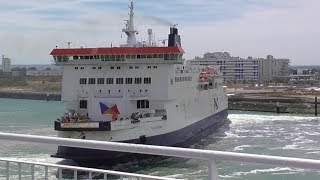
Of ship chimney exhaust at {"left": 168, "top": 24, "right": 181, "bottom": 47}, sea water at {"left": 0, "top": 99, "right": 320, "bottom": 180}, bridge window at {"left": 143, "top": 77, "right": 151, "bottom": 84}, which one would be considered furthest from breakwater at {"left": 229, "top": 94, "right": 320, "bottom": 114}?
bridge window at {"left": 143, "top": 77, "right": 151, "bottom": 84}

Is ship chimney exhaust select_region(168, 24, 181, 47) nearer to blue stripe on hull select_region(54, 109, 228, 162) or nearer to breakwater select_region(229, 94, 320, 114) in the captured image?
blue stripe on hull select_region(54, 109, 228, 162)

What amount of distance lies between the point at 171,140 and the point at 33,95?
7056cm

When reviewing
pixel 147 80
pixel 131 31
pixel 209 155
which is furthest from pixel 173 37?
pixel 209 155

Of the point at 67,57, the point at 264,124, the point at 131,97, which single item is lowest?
the point at 264,124

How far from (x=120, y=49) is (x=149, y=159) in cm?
529

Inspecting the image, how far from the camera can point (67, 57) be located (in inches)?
891

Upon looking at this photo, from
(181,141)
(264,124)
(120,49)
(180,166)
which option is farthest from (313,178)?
(264,124)

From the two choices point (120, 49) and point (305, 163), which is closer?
point (305, 163)

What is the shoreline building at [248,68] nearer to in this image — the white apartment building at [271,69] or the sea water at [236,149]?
the white apartment building at [271,69]

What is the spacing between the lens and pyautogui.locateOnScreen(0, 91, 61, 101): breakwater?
82.3 metres

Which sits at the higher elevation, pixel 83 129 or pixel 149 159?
pixel 83 129

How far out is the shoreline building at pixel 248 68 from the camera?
146m

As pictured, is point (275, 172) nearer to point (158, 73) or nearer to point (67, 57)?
point (158, 73)

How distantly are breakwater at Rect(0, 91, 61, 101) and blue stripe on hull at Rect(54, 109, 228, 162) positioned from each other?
2014 inches
